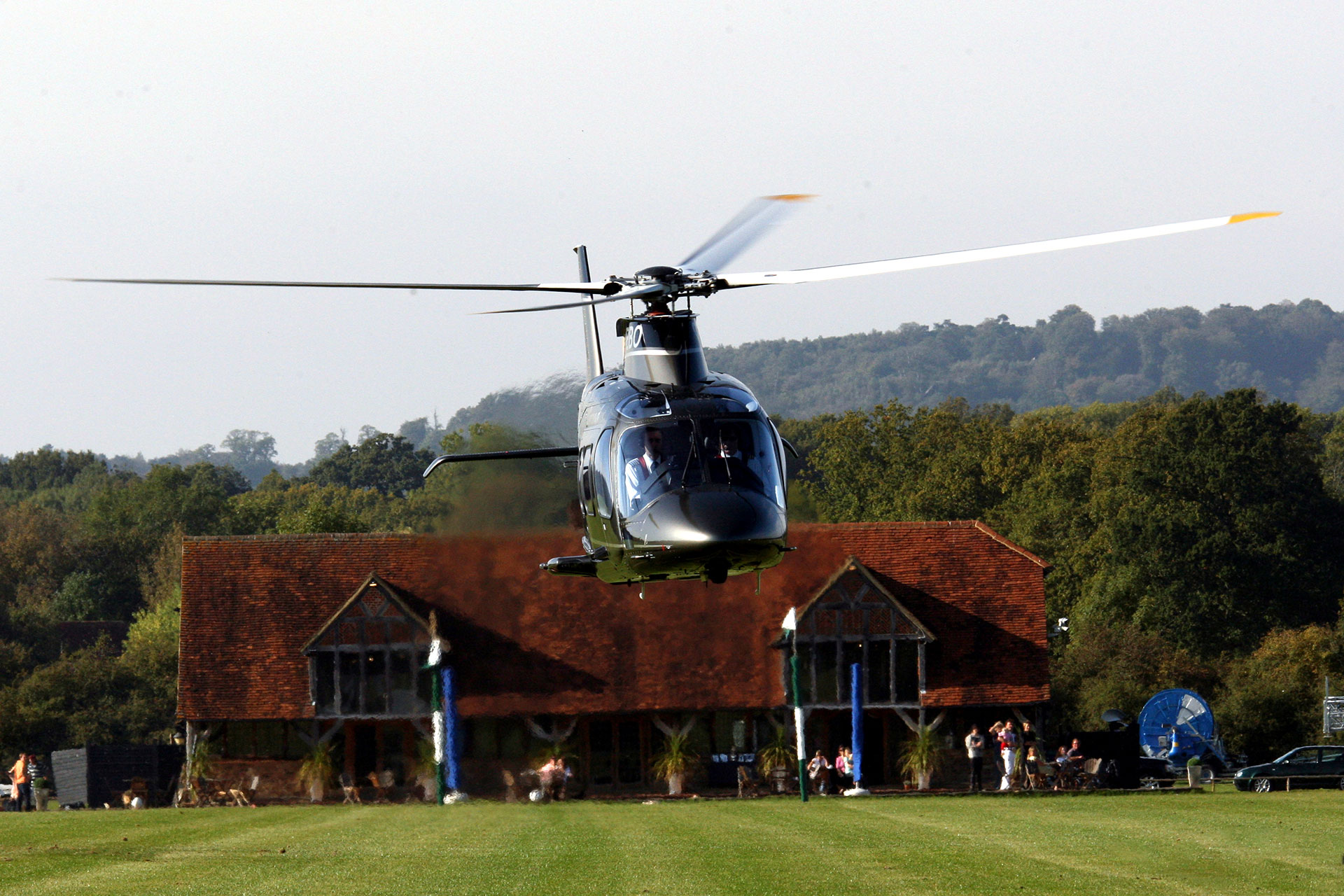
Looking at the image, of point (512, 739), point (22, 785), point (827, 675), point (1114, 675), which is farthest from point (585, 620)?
point (1114, 675)

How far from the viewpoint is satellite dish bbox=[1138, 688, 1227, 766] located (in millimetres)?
48125

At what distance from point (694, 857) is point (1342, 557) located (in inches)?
2368

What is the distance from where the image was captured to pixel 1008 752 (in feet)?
128

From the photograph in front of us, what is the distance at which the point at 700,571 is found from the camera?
2138 cm

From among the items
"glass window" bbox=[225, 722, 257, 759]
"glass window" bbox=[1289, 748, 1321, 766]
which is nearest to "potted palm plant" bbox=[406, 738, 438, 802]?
"glass window" bbox=[225, 722, 257, 759]

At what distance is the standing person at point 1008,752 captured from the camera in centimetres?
3919

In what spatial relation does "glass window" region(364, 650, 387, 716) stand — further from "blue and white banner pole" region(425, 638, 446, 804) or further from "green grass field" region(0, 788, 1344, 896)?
"green grass field" region(0, 788, 1344, 896)

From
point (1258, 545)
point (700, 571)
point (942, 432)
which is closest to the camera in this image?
point (700, 571)

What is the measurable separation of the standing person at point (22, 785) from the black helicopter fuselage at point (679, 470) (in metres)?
22.5

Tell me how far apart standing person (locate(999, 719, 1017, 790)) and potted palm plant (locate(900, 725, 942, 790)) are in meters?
2.56

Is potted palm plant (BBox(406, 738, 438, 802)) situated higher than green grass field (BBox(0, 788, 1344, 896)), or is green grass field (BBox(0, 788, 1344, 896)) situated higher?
green grass field (BBox(0, 788, 1344, 896))

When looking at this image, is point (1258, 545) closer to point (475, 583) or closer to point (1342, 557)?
point (1342, 557)

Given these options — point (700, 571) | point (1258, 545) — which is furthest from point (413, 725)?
point (1258, 545)

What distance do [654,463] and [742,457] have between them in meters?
1.07
